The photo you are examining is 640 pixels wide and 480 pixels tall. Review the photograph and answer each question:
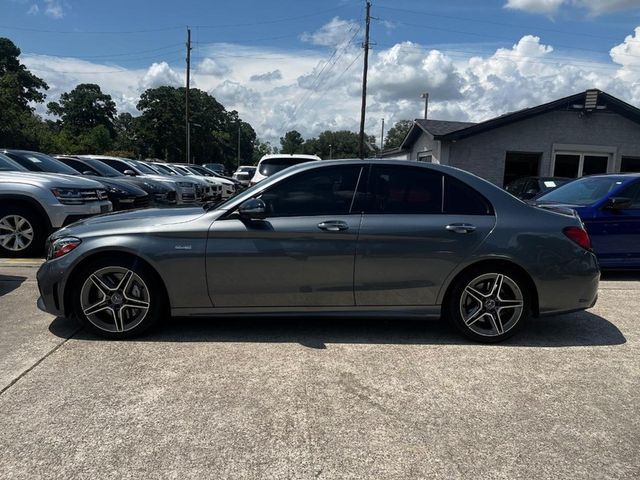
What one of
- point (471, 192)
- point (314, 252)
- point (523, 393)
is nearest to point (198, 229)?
point (314, 252)

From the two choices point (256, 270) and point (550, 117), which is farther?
point (550, 117)

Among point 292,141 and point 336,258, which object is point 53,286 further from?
point 292,141

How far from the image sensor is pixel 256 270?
4.11 meters

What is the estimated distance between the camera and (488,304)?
14.0ft

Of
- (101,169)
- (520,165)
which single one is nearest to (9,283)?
(101,169)

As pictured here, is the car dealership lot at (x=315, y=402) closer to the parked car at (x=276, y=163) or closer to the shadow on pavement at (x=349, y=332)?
the shadow on pavement at (x=349, y=332)

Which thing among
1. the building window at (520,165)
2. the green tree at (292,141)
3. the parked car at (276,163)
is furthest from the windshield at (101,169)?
the green tree at (292,141)

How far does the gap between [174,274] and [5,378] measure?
1.36 meters

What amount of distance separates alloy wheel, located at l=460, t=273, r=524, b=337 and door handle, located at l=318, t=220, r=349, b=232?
46.8 inches

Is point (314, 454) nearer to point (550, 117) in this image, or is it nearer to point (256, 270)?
point (256, 270)

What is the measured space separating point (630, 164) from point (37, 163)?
19.8m

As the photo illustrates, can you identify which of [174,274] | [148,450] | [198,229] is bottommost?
[148,450]

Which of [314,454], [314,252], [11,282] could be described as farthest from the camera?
[11,282]

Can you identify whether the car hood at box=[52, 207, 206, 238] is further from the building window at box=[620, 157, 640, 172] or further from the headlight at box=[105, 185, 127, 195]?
the building window at box=[620, 157, 640, 172]
